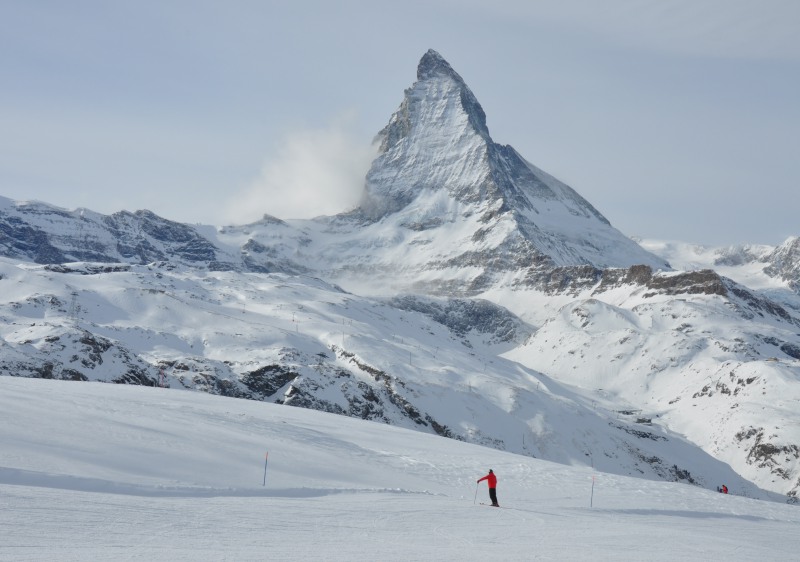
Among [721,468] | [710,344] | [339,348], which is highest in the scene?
[710,344]

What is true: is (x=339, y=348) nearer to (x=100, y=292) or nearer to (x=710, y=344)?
(x=100, y=292)

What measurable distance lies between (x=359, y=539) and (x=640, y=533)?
9492 millimetres

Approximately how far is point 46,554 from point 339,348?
130 m

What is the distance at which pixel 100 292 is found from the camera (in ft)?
506

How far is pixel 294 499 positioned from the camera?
2373 cm

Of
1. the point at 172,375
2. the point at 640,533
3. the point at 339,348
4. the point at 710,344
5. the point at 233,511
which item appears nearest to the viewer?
the point at 233,511

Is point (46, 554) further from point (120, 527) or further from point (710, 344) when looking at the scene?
point (710, 344)

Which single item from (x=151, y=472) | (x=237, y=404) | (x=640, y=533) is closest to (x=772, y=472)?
(x=237, y=404)

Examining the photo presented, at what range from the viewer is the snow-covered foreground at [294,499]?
17000 millimetres

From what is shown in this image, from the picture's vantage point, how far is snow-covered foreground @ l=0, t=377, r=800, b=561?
17000mm

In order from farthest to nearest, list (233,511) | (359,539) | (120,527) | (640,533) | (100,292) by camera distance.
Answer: (100,292) < (640,533) < (233,511) < (359,539) < (120,527)

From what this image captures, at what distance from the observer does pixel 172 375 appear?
359 feet

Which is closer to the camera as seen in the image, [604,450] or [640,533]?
[640,533]

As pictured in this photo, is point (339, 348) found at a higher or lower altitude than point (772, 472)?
higher
